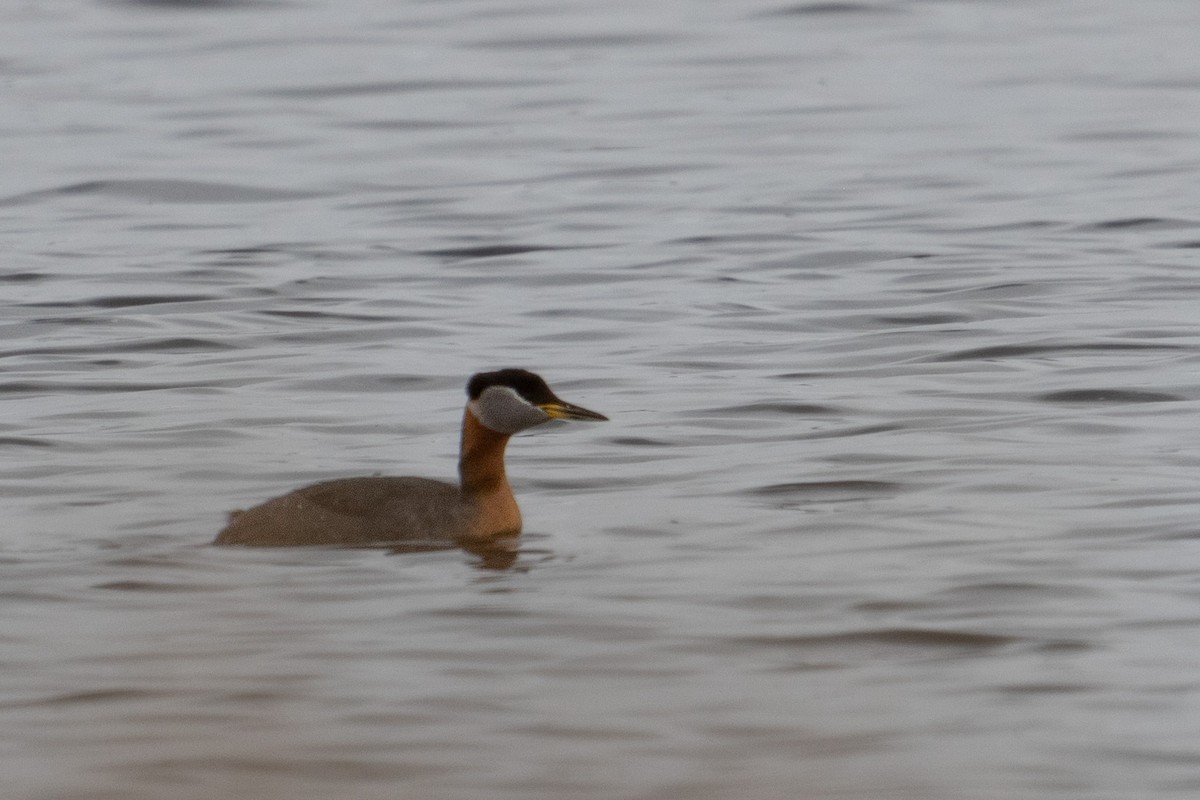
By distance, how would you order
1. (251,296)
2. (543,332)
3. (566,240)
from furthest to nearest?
1. (566,240)
2. (251,296)
3. (543,332)

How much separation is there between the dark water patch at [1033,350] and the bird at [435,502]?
16.2 feet

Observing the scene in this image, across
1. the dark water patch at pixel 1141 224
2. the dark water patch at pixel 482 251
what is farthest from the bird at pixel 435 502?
the dark water patch at pixel 1141 224

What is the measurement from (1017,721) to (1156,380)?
713 centimetres

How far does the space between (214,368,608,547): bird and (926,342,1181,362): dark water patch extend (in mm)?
4943

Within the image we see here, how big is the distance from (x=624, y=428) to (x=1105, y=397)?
2923mm

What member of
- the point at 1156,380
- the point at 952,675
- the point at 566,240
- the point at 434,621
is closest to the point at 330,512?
the point at 434,621

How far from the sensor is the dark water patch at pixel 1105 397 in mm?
14211

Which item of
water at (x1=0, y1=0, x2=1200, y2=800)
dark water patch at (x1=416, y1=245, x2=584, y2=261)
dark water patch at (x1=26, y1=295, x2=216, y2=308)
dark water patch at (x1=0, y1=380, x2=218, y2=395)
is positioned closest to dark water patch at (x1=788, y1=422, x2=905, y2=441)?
water at (x1=0, y1=0, x2=1200, y2=800)

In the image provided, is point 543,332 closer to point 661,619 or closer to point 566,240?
point 566,240

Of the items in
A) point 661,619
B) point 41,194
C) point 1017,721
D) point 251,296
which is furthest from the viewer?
point 41,194

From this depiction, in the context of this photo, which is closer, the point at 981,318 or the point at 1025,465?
the point at 1025,465

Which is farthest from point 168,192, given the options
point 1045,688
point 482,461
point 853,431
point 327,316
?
point 1045,688

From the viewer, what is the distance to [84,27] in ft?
124

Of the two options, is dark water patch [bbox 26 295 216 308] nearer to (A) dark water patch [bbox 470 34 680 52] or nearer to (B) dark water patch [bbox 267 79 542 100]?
(B) dark water patch [bbox 267 79 542 100]
